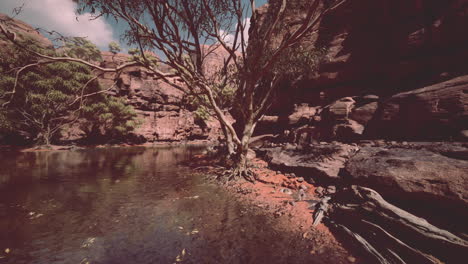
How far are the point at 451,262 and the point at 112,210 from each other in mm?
7317

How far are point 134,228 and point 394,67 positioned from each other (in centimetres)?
1666

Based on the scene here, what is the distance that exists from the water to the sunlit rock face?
8.74 meters

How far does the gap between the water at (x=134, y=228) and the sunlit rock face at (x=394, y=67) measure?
8741 mm

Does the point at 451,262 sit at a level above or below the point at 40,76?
below

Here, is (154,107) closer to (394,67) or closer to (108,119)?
(108,119)

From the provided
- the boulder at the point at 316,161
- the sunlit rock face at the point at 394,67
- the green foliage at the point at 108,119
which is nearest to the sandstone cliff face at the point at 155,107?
the green foliage at the point at 108,119

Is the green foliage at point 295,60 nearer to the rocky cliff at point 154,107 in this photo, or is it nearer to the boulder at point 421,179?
the boulder at point 421,179

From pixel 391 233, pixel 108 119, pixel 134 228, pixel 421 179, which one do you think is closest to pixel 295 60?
pixel 421 179

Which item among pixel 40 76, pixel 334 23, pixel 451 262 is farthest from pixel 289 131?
pixel 40 76

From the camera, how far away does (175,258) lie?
3117 mm

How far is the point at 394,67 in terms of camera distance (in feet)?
37.9

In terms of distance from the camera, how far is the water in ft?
10.4

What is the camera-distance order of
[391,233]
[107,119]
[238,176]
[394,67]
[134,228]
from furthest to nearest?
[107,119]
[394,67]
[238,176]
[134,228]
[391,233]

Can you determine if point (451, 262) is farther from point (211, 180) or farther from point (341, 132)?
point (341, 132)
